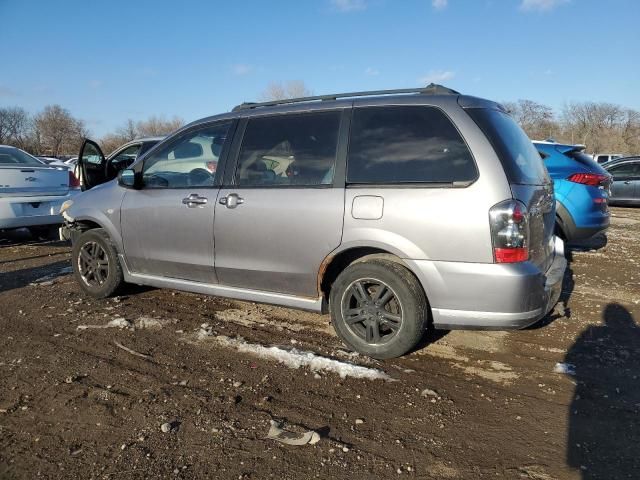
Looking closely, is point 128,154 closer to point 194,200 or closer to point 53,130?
point 194,200

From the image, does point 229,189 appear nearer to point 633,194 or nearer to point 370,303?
point 370,303

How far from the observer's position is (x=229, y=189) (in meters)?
4.17

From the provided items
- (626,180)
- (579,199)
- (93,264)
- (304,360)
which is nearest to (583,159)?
(579,199)

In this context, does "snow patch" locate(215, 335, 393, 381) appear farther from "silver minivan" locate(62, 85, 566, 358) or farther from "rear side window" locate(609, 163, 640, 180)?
"rear side window" locate(609, 163, 640, 180)

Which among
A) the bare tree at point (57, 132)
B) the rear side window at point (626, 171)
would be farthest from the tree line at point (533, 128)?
the rear side window at point (626, 171)

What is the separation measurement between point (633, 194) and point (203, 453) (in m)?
16.1

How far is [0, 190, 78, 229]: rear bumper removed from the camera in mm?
7246

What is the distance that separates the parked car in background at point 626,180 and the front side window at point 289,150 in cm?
1378

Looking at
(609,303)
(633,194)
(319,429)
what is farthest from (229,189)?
(633,194)

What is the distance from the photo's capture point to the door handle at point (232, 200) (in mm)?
4070

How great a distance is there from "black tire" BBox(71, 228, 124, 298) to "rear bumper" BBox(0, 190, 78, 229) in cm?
259

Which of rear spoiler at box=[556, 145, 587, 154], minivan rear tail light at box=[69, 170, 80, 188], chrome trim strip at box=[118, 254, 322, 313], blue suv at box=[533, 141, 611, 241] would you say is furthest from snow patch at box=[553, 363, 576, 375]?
minivan rear tail light at box=[69, 170, 80, 188]

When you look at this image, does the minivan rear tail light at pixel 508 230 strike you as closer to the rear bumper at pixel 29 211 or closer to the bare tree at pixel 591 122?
the rear bumper at pixel 29 211

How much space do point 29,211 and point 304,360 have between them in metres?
5.98
